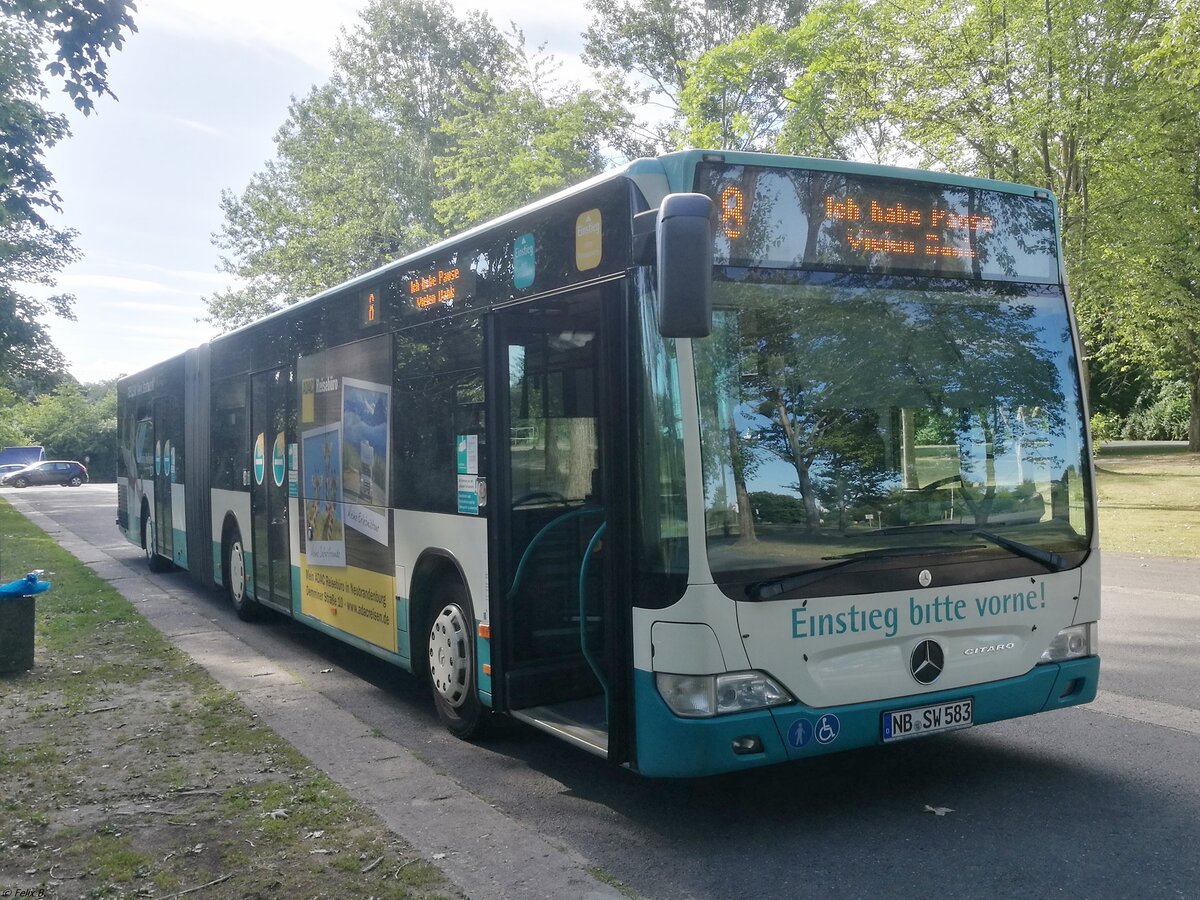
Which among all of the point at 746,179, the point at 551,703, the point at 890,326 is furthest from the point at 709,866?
the point at 746,179

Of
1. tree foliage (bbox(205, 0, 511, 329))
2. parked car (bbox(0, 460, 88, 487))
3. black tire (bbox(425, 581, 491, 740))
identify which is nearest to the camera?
black tire (bbox(425, 581, 491, 740))

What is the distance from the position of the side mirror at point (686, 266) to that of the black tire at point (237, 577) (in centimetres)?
793

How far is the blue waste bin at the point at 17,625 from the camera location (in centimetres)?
844

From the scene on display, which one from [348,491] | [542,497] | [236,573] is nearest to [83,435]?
[236,573]

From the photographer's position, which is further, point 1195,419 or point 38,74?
point 1195,419

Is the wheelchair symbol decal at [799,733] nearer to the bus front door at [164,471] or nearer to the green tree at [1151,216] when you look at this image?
the bus front door at [164,471]

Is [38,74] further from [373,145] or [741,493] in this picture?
[373,145]

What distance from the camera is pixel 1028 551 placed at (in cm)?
529

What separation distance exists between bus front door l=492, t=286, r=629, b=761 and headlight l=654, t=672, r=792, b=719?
1223mm

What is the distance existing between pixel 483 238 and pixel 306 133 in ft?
133

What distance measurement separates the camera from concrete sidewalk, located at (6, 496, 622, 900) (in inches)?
173

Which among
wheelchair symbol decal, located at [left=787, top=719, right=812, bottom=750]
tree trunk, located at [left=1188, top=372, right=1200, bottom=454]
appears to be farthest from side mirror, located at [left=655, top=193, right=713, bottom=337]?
tree trunk, located at [left=1188, top=372, right=1200, bottom=454]

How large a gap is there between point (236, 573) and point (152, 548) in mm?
5145

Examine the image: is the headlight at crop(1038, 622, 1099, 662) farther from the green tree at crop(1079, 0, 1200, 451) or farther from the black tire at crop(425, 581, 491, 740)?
the green tree at crop(1079, 0, 1200, 451)
